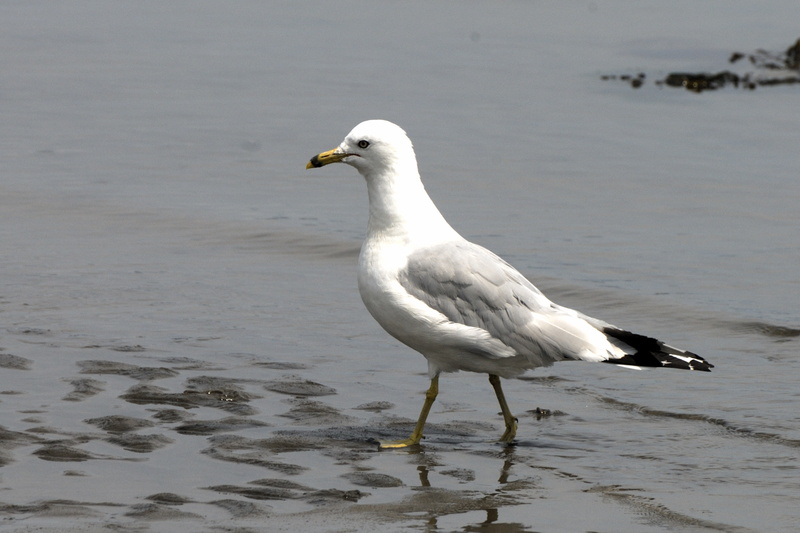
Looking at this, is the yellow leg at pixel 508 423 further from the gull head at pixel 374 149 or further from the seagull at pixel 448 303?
the gull head at pixel 374 149

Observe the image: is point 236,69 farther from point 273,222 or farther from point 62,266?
point 62,266

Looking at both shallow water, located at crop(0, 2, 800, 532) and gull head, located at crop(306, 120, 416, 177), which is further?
gull head, located at crop(306, 120, 416, 177)

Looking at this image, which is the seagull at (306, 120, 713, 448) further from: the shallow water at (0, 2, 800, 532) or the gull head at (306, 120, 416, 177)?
the shallow water at (0, 2, 800, 532)

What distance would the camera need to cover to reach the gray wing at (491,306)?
21.6 ft

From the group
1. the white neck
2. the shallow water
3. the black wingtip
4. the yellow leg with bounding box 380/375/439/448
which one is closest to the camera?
the shallow water

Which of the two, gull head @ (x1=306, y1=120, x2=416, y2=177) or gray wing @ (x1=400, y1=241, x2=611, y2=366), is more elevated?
gull head @ (x1=306, y1=120, x2=416, y2=177)

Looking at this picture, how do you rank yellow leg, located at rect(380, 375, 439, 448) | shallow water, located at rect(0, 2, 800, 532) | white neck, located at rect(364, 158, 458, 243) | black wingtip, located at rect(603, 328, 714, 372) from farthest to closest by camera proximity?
white neck, located at rect(364, 158, 458, 243), black wingtip, located at rect(603, 328, 714, 372), yellow leg, located at rect(380, 375, 439, 448), shallow water, located at rect(0, 2, 800, 532)

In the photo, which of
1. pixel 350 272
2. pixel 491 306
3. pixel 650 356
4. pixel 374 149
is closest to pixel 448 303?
pixel 491 306

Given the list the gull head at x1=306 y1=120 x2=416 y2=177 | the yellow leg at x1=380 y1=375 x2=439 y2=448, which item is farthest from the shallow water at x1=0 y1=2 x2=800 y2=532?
the gull head at x1=306 y1=120 x2=416 y2=177

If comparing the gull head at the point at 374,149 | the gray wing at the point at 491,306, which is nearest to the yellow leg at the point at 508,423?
the gray wing at the point at 491,306

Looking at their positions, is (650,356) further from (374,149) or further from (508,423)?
(374,149)

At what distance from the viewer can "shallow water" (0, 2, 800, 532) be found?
5.89 m

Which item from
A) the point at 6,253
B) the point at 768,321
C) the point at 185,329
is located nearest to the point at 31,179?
the point at 6,253

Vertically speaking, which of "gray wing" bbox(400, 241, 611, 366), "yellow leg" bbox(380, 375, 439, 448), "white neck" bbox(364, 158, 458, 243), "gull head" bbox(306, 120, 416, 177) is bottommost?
"yellow leg" bbox(380, 375, 439, 448)
